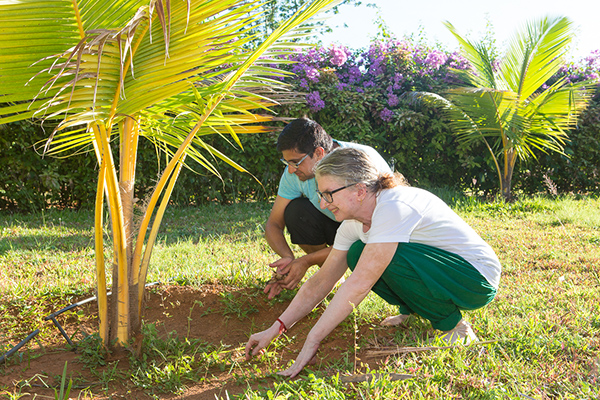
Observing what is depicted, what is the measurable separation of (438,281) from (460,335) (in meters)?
0.32

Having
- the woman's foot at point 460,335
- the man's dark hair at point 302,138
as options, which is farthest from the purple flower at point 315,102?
the woman's foot at point 460,335

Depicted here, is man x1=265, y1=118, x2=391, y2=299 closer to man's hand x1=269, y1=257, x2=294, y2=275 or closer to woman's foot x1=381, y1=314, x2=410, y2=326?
man's hand x1=269, y1=257, x2=294, y2=275

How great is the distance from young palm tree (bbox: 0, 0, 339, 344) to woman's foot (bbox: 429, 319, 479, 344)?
4.81 feet

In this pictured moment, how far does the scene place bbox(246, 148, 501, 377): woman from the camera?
6.76ft

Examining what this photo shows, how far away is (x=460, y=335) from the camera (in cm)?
A: 230

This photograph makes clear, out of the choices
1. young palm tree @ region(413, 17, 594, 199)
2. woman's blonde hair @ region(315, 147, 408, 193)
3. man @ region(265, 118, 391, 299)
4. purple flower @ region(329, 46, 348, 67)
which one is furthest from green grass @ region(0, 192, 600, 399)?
purple flower @ region(329, 46, 348, 67)

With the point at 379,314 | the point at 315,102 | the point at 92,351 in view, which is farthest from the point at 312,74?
the point at 92,351

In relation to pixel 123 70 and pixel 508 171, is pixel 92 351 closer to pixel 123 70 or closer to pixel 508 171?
pixel 123 70

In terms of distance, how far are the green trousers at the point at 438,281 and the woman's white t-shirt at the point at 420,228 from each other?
0.04 m

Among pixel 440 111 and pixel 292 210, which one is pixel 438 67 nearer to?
pixel 440 111

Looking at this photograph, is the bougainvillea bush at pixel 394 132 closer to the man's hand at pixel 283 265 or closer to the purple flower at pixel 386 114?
the purple flower at pixel 386 114

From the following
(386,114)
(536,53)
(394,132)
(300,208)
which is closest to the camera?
(300,208)

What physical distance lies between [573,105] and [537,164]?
5.06 ft

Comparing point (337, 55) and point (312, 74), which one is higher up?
point (337, 55)
